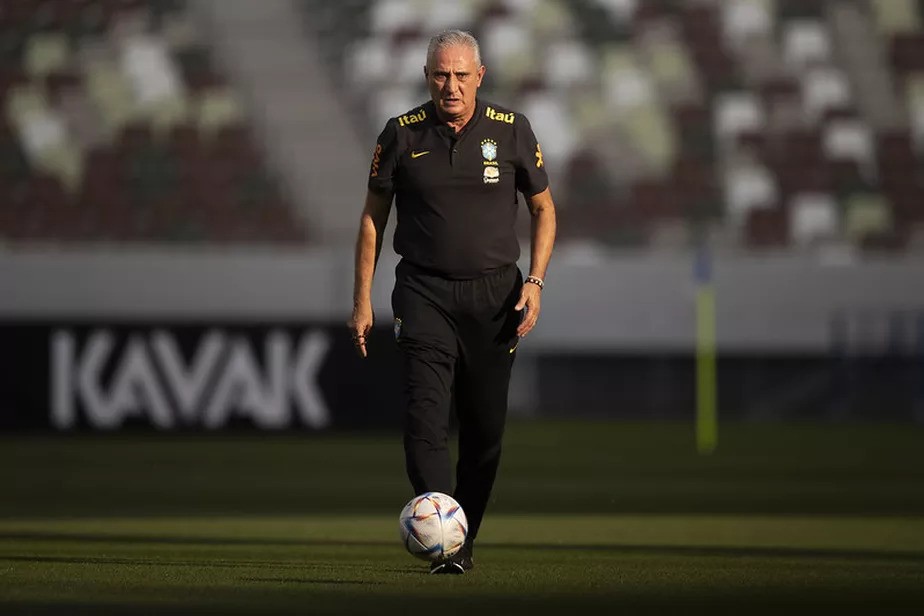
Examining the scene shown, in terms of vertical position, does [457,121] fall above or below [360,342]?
above

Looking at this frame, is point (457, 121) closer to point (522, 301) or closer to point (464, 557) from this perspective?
point (522, 301)

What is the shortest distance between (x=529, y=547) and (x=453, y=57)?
269cm

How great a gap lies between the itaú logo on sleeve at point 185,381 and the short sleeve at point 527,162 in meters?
12.1

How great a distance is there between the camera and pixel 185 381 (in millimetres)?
19109

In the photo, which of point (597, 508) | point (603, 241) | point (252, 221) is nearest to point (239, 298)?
point (252, 221)

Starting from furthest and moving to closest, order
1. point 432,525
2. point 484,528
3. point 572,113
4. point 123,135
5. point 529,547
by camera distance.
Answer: point 572,113 < point 123,135 < point 484,528 < point 529,547 < point 432,525

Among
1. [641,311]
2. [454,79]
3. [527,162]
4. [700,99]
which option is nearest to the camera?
[454,79]

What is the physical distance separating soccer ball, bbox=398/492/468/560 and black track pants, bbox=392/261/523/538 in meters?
0.13

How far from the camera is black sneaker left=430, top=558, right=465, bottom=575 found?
23.4ft

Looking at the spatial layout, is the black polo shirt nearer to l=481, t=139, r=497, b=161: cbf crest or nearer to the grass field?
l=481, t=139, r=497, b=161: cbf crest

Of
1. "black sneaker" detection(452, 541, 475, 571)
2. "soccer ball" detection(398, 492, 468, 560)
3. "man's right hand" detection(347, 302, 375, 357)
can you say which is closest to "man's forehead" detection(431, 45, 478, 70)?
"man's right hand" detection(347, 302, 375, 357)

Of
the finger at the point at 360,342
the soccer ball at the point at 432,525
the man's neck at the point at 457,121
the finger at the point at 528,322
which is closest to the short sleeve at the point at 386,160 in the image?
the man's neck at the point at 457,121

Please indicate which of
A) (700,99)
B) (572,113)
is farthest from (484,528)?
(700,99)

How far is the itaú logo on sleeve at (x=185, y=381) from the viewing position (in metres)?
18.9
